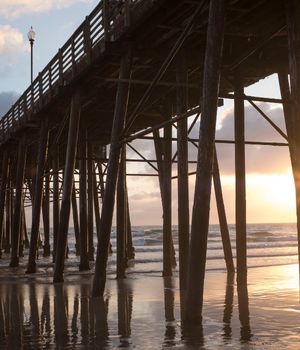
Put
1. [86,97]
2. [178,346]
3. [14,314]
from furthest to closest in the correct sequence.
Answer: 1. [86,97]
2. [14,314]
3. [178,346]

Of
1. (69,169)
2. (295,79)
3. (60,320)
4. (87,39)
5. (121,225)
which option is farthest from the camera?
(69,169)

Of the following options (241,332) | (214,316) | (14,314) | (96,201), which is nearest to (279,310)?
(214,316)

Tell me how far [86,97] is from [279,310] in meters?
8.02

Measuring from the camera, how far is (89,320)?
843 cm

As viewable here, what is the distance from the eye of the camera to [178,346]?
638cm

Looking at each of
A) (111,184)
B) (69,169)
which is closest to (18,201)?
(69,169)

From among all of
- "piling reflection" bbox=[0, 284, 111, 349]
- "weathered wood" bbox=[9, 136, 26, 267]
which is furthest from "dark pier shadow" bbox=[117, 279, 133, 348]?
"weathered wood" bbox=[9, 136, 26, 267]

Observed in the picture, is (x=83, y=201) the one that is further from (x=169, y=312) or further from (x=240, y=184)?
(x=169, y=312)

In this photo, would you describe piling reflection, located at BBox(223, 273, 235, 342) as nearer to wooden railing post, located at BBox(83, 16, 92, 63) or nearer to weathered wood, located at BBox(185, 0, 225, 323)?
weathered wood, located at BBox(185, 0, 225, 323)

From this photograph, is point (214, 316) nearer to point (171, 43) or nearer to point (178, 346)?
point (178, 346)

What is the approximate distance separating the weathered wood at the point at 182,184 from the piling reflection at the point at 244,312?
118cm

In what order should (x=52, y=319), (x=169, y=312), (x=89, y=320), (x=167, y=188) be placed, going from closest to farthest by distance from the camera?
(x=89, y=320), (x=52, y=319), (x=169, y=312), (x=167, y=188)

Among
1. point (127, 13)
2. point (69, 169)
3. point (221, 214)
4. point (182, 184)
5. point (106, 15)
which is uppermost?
point (106, 15)

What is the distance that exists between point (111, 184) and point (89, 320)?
3.14 meters
